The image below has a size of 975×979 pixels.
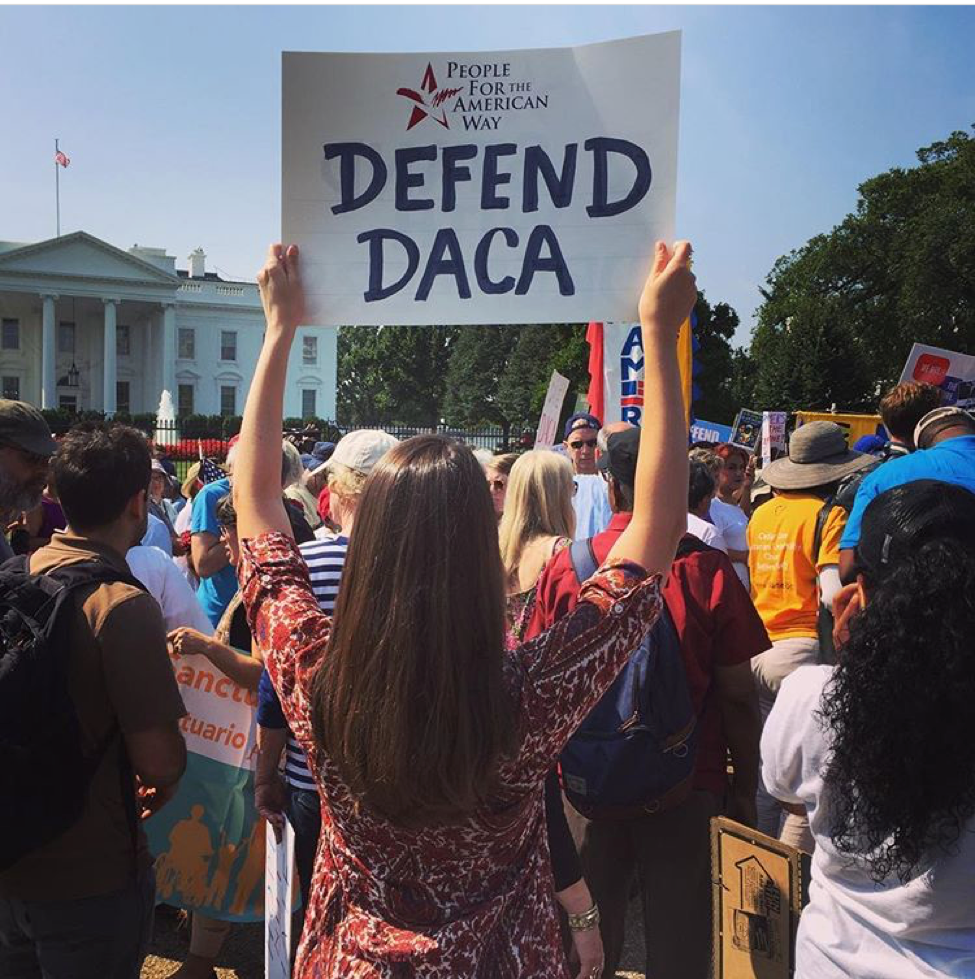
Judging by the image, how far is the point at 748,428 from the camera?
14.5 metres

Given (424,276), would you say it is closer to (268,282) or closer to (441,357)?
(268,282)

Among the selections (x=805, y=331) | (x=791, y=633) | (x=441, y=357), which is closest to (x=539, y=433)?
(x=791, y=633)

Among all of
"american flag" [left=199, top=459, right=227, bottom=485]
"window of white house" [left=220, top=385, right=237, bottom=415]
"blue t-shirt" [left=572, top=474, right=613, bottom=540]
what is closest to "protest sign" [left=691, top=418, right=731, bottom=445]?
"american flag" [left=199, top=459, right=227, bottom=485]

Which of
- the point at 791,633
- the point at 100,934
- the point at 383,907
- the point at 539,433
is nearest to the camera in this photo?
the point at 383,907

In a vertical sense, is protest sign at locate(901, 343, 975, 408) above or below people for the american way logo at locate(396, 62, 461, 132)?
below

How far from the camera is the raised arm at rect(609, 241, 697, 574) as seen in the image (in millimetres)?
1606

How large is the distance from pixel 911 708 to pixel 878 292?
141 ft

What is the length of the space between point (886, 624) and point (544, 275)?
126 centimetres

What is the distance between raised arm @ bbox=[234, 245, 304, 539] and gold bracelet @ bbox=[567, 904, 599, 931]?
1.17 m

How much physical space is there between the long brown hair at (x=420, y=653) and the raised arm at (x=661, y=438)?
1.09 feet

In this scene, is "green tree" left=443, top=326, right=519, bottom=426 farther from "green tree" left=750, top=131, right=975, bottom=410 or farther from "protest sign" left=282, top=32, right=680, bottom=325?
"protest sign" left=282, top=32, right=680, bottom=325

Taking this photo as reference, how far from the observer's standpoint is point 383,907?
145cm

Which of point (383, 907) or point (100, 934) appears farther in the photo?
point (100, 934)

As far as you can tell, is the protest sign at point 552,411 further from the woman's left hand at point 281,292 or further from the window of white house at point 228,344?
the window of white house at point 228,344
